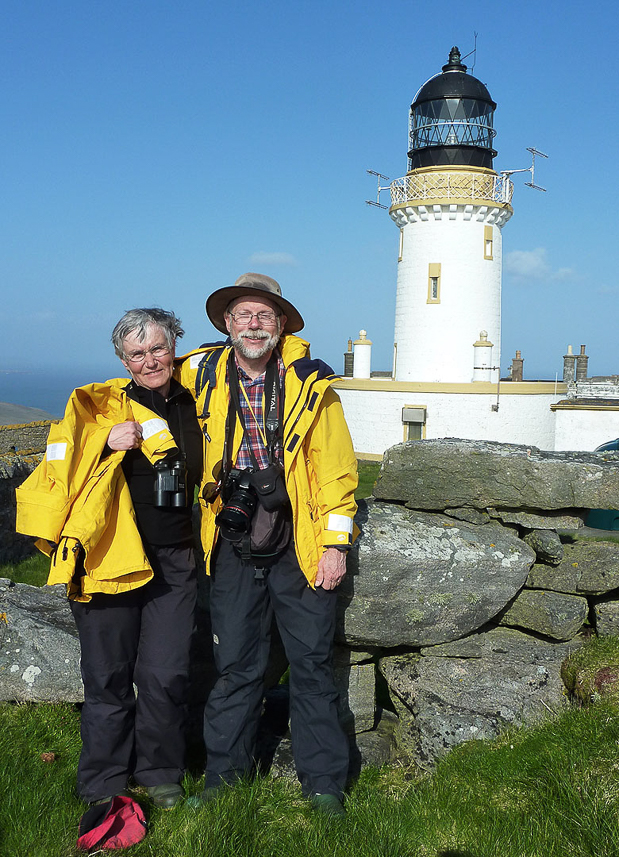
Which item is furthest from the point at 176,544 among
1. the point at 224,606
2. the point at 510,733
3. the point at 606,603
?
the point at 606,603

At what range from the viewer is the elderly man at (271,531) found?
13.6ft

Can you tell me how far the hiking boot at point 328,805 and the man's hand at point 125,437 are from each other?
231cm

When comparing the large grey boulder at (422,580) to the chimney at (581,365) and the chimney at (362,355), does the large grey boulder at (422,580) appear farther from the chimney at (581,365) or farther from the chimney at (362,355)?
the chimney at (581,365)

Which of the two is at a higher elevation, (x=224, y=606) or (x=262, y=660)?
(x=224, y=606)

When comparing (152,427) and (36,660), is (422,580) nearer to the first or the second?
(152,427)

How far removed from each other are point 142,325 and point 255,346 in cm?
70

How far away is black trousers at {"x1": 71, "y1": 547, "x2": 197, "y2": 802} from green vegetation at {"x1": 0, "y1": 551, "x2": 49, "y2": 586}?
18.3ft

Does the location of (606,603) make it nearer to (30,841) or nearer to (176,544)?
(176,544)

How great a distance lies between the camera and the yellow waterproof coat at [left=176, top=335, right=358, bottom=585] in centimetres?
410

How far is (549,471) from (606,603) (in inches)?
44.4

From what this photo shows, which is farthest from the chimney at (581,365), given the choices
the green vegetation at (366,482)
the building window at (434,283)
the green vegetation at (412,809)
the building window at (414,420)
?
the green vegetation at (412,809)

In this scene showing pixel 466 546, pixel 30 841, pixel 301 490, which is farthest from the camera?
pixel 466 546

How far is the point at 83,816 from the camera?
3684 millimetres

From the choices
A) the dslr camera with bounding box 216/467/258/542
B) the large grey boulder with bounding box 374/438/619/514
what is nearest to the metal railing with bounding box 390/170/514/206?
the large grey boulder with bounding box 374/438/619/514
